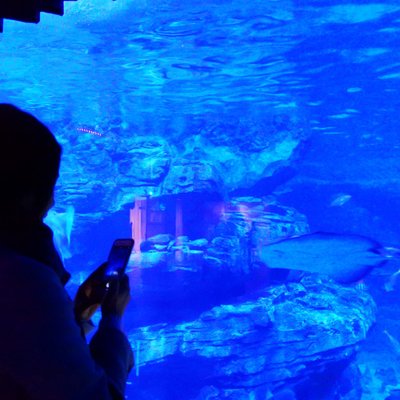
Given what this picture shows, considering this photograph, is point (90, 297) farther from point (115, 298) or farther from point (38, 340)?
point (38, 340)

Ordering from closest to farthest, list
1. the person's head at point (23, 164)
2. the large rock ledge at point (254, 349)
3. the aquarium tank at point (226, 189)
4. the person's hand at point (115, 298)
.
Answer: the person's head at point (23, 164) → the person's hand at point (115, 298) → the large rock ledge at point (254, 349) → the aquarium tank at point (226, 189)

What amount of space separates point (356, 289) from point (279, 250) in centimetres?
751

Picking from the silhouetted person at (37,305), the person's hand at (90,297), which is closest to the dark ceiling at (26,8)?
the silhouetted person at (37,305)

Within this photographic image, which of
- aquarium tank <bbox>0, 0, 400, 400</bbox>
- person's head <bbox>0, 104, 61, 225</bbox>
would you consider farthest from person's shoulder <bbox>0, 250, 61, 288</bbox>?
aquarium tank <bbox>0, 0, 400, 400</bbox>

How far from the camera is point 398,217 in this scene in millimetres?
27047

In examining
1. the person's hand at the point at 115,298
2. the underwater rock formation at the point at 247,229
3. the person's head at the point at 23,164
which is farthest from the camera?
the underwater rock formation at the point at 247,229

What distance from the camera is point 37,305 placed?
3.47 feet

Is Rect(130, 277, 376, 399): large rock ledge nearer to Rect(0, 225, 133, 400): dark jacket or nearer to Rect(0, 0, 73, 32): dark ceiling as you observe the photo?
Rect(0, 0, 73, 32): dark ceiling

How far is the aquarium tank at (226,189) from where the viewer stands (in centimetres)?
1443

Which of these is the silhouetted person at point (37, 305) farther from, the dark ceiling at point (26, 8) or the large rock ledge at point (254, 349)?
the large rock ledge at point (254, 349)

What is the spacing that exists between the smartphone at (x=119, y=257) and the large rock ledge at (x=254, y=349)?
1342cm

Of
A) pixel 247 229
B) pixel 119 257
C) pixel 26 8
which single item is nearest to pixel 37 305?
pixel 119 257

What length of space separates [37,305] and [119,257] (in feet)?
1.82

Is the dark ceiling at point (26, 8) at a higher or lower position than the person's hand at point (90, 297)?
higher
